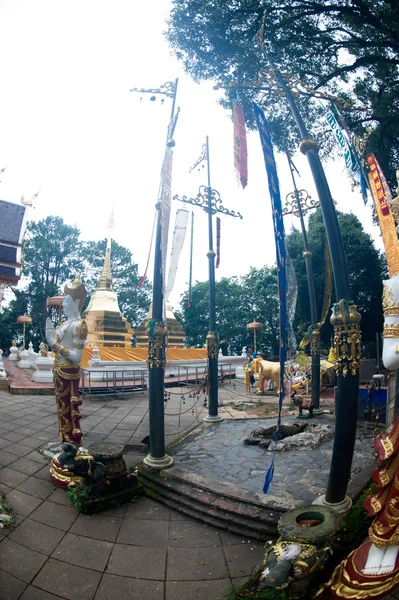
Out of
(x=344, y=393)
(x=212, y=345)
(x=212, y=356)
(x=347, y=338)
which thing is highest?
(x=347, y=338)

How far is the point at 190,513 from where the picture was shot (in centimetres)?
457

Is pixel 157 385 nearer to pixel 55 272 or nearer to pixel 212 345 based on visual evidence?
pixel 212 345

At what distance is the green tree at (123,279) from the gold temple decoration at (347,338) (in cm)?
3161

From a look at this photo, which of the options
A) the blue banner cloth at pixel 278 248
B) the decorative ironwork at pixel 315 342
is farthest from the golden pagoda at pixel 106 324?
the blue banner cloth at pixel 278 248

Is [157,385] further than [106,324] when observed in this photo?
No

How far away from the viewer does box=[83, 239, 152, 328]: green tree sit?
3509 cm

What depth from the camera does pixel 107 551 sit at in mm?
3781

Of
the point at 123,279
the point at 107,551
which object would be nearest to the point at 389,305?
the point at 107,551

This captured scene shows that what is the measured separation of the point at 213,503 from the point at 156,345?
7.77 ft

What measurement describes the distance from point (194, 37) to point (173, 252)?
17.3 feet

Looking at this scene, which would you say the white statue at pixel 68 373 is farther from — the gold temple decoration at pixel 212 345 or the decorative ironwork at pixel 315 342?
the decorative ironwork at pixel 315 342

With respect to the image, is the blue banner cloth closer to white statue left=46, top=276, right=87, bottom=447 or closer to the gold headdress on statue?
white statue left=46, top=276, right=87, bottom=447

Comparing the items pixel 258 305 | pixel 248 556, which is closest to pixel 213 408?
pixel 248 556

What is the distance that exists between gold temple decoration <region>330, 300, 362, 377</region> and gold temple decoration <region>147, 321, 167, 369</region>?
2.73 m
